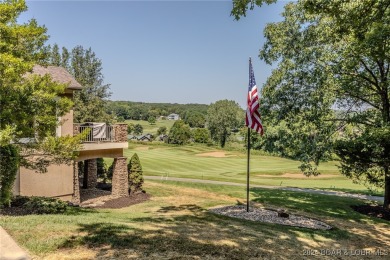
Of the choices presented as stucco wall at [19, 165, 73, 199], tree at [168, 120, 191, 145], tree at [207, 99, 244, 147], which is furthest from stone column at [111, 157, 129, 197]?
tree at [207, 99, 244, 147]

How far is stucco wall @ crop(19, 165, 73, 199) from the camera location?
1411 centimetres

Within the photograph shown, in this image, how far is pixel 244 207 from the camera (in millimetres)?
15070

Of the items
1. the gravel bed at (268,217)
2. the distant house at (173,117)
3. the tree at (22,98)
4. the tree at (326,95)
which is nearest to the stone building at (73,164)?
the tree at (22,98)

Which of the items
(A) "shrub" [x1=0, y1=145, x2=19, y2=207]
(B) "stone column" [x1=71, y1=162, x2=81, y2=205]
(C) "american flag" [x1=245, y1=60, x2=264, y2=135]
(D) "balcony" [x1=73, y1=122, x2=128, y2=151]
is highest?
(C) "american flag" [x1=245, y1=60, x2=264, y2=135]

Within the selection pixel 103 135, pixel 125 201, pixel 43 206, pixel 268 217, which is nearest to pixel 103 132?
pixel 103 135

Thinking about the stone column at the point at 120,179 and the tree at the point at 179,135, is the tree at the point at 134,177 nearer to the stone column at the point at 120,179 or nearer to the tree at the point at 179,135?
the stone column at the point at 120,179

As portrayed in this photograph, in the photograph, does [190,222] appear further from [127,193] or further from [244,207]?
[127,193]

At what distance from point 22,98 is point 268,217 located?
10.3 m

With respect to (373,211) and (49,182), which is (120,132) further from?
(373,211)

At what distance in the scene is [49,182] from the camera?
1488 cm

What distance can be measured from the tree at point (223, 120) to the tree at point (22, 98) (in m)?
77.8

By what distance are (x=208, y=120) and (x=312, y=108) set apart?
75.4 metres

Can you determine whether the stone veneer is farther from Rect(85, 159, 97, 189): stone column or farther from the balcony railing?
Rect(85, 159, 97, 189): stone column

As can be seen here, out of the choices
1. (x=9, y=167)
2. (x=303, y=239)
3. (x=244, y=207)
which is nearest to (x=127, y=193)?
(x=244, y=207)
